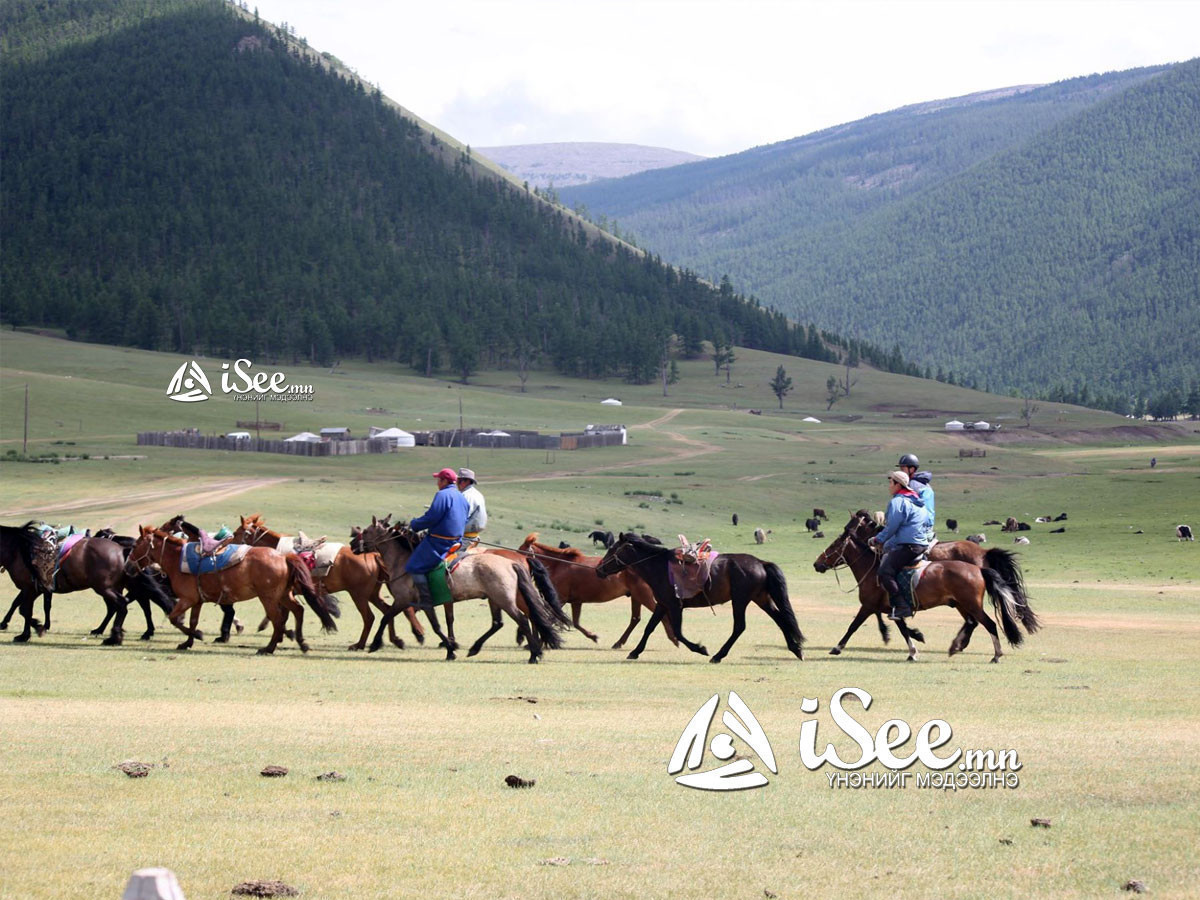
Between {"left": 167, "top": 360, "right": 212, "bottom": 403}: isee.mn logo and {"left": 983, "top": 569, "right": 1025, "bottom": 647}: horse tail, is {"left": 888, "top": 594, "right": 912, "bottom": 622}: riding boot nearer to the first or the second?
{"left": 983, "top": 569, "right": 1025, "bottom": 647}: horse tail

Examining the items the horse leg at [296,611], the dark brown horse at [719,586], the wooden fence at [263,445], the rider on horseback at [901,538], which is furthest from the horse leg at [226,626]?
the wooden fence at [263,445]

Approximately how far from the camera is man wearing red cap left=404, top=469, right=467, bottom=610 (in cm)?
2128

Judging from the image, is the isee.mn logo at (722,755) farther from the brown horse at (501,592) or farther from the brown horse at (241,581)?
the brown horse at (241,581)

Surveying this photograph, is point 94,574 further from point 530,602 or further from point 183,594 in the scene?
point 530,602

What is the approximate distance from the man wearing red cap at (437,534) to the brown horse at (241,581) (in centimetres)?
199

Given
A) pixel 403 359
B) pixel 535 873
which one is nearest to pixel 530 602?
pixel 535 873

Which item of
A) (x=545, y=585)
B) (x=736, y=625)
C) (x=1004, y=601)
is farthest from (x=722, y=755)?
(x=1004, y=601)

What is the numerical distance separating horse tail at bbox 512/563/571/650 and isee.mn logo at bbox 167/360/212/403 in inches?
4369

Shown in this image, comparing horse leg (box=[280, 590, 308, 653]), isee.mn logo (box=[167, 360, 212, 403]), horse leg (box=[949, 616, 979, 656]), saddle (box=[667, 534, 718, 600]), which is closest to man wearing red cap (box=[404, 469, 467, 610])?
horse leg (box=[280, 590, 308, 653])

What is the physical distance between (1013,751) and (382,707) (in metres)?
7.31

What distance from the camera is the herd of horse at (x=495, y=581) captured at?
2152 cm

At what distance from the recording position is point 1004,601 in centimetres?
2166

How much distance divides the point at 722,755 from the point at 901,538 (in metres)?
11.2

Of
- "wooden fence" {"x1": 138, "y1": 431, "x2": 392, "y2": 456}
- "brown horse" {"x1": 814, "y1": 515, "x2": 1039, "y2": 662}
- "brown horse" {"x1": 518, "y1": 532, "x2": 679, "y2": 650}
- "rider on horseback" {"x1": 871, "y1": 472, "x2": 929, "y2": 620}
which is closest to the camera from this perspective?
"brown horse" {"x1": 814, "y1": 515, "x2": 1039, "y2": 662}
